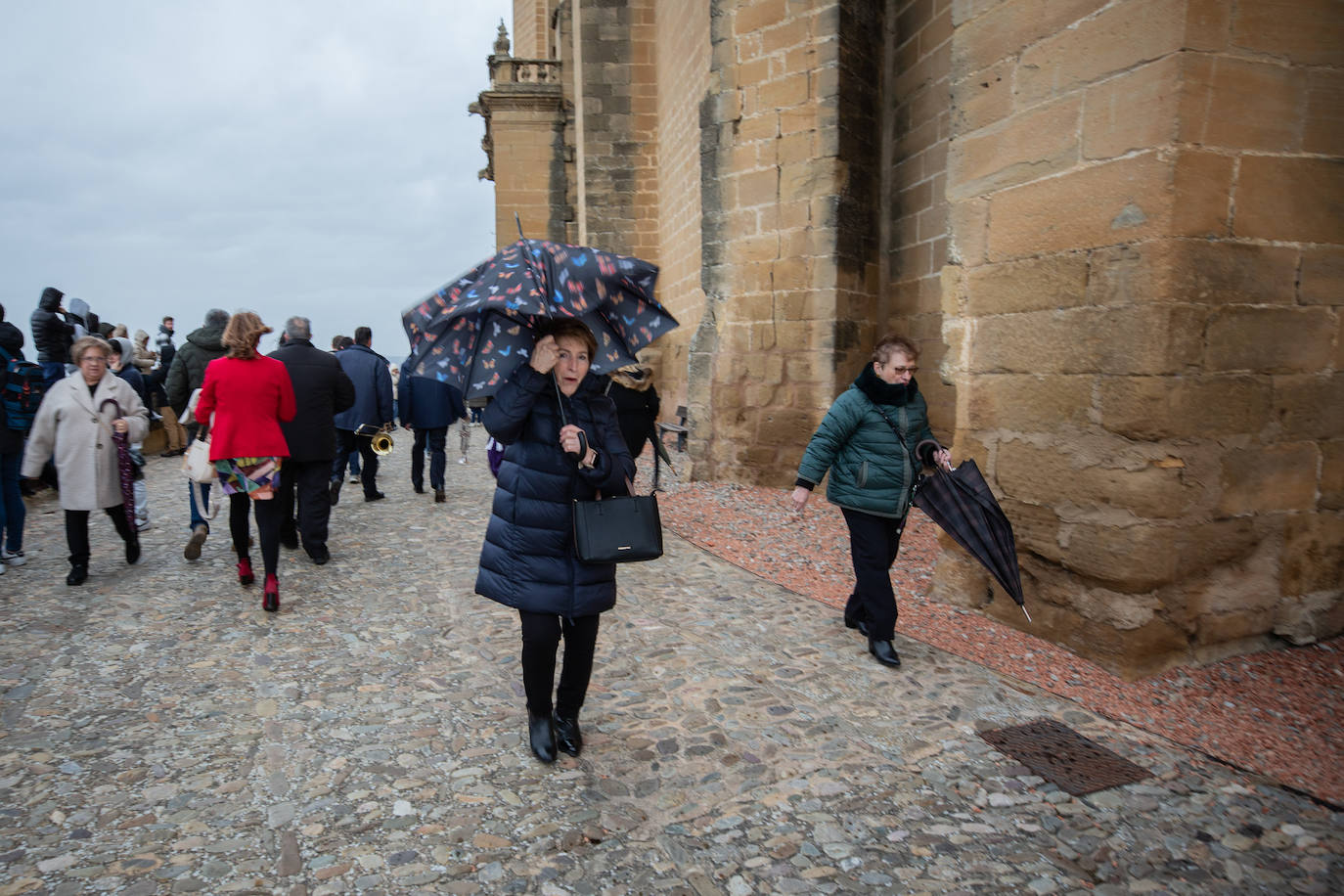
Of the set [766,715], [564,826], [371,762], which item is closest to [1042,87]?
[766,715]

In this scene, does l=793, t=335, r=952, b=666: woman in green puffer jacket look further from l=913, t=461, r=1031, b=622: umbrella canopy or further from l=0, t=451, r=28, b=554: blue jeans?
l=0, t=451, r=28, b=554: blue jeans

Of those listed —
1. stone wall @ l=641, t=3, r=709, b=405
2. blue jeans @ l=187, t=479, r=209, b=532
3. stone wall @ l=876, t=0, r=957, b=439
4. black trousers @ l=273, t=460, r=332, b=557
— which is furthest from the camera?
stone wall @ l=641, t=3, r=709, b=405

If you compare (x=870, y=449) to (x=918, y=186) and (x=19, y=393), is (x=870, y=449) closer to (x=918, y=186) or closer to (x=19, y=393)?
(x=918, y=186)

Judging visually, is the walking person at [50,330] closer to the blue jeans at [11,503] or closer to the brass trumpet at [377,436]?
the blue jeans at [11,503]

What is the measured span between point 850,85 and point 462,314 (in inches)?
258

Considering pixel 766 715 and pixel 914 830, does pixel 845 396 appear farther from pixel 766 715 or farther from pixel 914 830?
pixel 914 830

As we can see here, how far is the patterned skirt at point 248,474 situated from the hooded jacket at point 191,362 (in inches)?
99.0

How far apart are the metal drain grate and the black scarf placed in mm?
1651

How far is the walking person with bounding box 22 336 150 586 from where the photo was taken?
17.8ft

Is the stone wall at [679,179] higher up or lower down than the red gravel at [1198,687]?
higher up

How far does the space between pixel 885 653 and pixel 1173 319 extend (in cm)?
207

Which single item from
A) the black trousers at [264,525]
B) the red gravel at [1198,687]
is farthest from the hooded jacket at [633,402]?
the black trousers at [264,525]

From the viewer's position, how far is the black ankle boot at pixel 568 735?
3.16 m

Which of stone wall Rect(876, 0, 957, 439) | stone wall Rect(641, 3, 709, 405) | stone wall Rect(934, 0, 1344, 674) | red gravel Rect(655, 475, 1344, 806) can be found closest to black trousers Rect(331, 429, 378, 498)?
stone wall Rect(641, 3, 709, 405)
